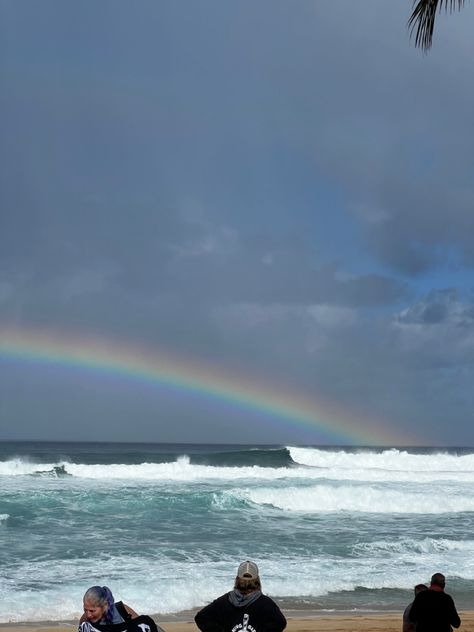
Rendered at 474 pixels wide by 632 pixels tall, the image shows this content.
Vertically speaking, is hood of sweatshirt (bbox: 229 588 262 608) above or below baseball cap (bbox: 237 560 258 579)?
below

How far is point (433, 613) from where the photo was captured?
5.09m

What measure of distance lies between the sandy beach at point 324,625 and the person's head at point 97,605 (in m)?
5.07

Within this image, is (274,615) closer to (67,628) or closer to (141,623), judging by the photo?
(141,623)

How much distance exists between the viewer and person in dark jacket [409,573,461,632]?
16.7 feet

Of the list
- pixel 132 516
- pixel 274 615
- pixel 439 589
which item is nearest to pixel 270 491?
pixel 132 516

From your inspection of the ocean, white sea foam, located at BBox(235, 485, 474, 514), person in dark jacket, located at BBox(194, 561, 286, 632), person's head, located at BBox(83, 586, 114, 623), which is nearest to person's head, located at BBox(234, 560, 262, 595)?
person in dark jacket, located at BBox(194, 561, 286, 632)

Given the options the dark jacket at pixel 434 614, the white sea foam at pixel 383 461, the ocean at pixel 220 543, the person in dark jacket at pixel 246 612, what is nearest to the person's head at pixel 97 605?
the person in dark jacket at pixel 246 612

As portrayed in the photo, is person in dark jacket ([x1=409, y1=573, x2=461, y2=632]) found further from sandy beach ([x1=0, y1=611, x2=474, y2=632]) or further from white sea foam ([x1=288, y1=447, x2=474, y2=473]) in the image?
white sea foam ([x1=288, y1=447, x2=474, y2=473])

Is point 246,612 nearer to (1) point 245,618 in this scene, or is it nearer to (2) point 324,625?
(1) point 245,618

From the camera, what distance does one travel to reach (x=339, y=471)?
33.7m

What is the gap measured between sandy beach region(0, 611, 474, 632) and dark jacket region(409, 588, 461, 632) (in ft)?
11.0

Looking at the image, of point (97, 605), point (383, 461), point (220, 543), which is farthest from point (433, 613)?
point (383, 461)

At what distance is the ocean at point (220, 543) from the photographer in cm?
1010

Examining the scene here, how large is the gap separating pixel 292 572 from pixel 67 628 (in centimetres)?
445
